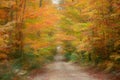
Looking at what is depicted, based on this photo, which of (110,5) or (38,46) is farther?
(38,46)

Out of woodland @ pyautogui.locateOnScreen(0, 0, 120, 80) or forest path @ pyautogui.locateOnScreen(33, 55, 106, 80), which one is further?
forest path @ pyautogui.locateOnScreen(33, 55, 106, 80)

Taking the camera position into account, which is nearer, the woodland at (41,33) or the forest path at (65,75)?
the woodland at (41,33)

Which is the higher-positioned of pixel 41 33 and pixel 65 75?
pixel 41 33

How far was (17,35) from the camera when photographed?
67.9 ft

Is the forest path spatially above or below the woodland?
below

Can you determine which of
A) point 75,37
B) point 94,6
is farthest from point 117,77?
point 75,37

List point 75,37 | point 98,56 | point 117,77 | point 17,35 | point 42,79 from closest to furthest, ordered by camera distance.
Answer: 1. point 117,77
2. point 42,79
3. point 17,35
4. point 98,56
5. point 75,37

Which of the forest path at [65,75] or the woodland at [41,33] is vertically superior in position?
the woodland at [41,33]

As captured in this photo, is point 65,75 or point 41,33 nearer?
point 65,75

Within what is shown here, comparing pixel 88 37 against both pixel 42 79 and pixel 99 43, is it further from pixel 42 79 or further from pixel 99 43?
pixel 42 79

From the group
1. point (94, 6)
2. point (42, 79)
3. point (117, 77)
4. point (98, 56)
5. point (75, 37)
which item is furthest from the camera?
point (75, 37)

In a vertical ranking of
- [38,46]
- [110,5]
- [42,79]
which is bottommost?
[42,79]

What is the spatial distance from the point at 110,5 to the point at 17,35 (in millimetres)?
8147

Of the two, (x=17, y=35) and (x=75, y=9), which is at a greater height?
(x=75, y=9)
